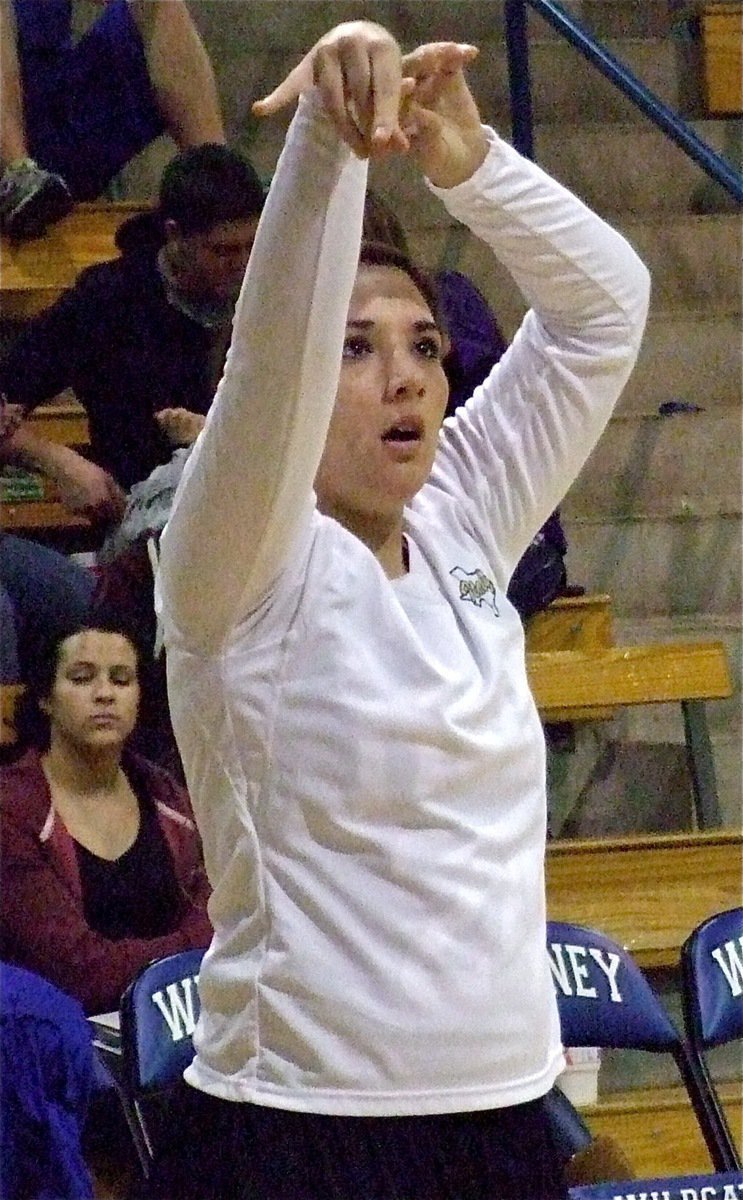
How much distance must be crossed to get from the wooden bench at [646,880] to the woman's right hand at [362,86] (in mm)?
1720

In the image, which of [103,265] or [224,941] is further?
[103,265]

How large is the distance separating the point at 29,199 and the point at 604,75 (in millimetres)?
1103

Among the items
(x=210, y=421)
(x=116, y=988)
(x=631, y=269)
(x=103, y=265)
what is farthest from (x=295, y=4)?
(x=210, y=421)

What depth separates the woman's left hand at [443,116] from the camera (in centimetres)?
87

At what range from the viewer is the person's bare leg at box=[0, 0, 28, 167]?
3045 mm

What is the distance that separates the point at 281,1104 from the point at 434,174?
547 millimetres

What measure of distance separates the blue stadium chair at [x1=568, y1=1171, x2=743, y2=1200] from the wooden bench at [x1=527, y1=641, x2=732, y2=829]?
1.11 meters

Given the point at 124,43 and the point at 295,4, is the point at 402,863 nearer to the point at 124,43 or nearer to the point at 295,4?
the point at 124,43

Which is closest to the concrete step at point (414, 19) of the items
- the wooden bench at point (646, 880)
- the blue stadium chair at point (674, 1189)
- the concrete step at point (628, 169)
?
the concrete step at point (628, 169)

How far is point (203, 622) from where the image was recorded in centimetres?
87

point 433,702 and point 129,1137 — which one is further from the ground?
point 433,702

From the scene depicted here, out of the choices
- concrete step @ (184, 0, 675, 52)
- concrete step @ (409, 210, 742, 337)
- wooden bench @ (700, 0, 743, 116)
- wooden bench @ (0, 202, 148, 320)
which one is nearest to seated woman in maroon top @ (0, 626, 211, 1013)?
wooden bench @ (0, 202, 148, 320)

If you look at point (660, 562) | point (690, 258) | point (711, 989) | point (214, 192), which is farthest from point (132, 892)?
point (690, 258)

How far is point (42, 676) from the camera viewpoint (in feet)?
7.48
